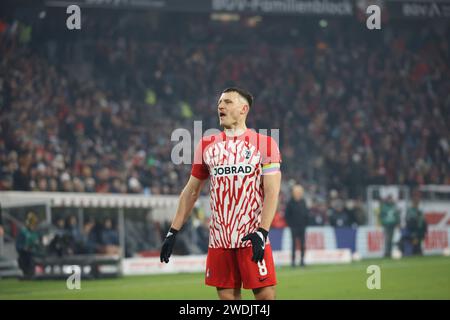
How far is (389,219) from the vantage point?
28156 mm

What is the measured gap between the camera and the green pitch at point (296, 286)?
1622 cm

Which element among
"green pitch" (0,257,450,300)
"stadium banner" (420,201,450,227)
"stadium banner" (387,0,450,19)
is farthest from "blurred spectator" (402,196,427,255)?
"stadium banner" (387,0,450,19)

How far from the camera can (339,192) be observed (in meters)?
32.5

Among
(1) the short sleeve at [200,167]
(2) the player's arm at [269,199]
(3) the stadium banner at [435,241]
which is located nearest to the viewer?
(2) the player's arm at [269,199]

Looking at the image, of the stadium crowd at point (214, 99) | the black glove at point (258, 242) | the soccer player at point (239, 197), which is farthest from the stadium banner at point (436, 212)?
the black glove at point (258, 242)

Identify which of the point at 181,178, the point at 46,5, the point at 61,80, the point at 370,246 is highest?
the point at 46,5

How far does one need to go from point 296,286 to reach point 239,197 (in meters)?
9.77

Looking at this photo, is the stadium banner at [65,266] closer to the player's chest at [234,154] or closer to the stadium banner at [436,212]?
the player's chest at [234,154]

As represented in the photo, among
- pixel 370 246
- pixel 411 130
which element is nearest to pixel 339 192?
pixel 370 246

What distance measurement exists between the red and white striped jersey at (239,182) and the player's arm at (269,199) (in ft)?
0.23

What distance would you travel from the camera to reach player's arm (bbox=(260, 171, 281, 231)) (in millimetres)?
8516

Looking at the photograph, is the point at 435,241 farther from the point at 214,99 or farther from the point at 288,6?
the point at 214,99

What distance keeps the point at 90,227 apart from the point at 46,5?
34.8ft
